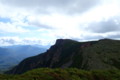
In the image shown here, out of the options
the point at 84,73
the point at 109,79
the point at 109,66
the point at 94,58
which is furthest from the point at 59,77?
the point at 94,58

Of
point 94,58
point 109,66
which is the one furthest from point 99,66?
point 94,58

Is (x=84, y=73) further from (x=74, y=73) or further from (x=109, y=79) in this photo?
(x=109, y=79)

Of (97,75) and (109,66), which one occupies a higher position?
(97,75)

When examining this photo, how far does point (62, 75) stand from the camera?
47906mm

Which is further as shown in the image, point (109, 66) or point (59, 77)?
point (109, 66)

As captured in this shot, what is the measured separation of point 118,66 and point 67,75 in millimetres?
132892

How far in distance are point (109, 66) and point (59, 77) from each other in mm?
131303

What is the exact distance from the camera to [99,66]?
571 ft

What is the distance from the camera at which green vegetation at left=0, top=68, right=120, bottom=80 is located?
44.9m

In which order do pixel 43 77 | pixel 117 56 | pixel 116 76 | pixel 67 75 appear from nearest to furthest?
pixel 43 77 < pixel 67 75 < pixel 116 76 < pixel 117 56

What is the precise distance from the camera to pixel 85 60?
19750cm

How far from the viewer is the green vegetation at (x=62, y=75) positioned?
44944 mm

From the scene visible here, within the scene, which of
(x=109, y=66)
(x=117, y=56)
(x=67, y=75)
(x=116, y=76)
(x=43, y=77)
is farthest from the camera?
(x=117, y=56)

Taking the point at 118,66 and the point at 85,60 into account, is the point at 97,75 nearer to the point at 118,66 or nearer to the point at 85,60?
the point at 118,66
